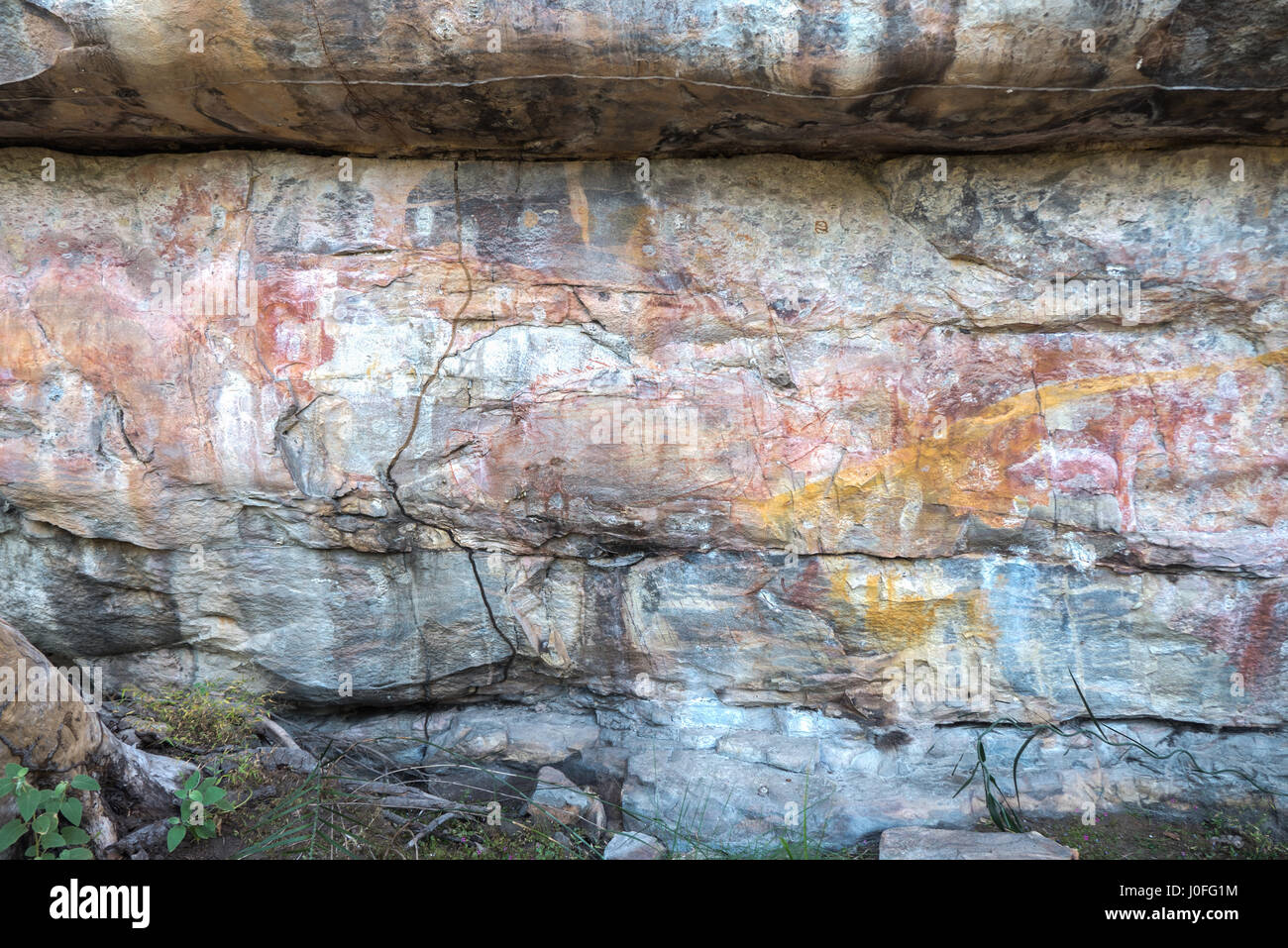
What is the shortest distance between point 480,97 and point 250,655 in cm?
246

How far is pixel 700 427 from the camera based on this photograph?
3391 mm

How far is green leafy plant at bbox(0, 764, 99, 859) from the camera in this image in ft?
7.72

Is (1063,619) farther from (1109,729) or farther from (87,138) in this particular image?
(87,138)

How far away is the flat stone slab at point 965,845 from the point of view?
9.41 ft

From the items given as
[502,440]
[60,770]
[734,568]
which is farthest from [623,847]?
[60,770]

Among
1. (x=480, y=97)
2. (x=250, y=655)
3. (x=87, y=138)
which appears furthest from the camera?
(x=250, y=655)

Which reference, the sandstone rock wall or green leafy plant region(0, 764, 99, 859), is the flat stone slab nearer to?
the sandstone rock wall

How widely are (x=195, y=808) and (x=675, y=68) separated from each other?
2.86 meters

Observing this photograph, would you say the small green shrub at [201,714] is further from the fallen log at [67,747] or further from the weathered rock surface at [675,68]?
the weathered rock surface at [675,68]

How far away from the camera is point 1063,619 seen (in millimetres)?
3352

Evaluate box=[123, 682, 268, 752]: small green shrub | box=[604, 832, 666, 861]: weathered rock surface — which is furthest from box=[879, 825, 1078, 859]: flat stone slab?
box=[123, 682, 268, 752]: small green shrub

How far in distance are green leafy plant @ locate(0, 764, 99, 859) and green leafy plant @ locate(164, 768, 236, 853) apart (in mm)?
223

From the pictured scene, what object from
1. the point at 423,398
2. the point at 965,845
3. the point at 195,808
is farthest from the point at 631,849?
the point at 423,398

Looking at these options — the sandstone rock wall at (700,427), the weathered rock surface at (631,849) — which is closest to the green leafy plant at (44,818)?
the sandstone rock wall at (700,427)
